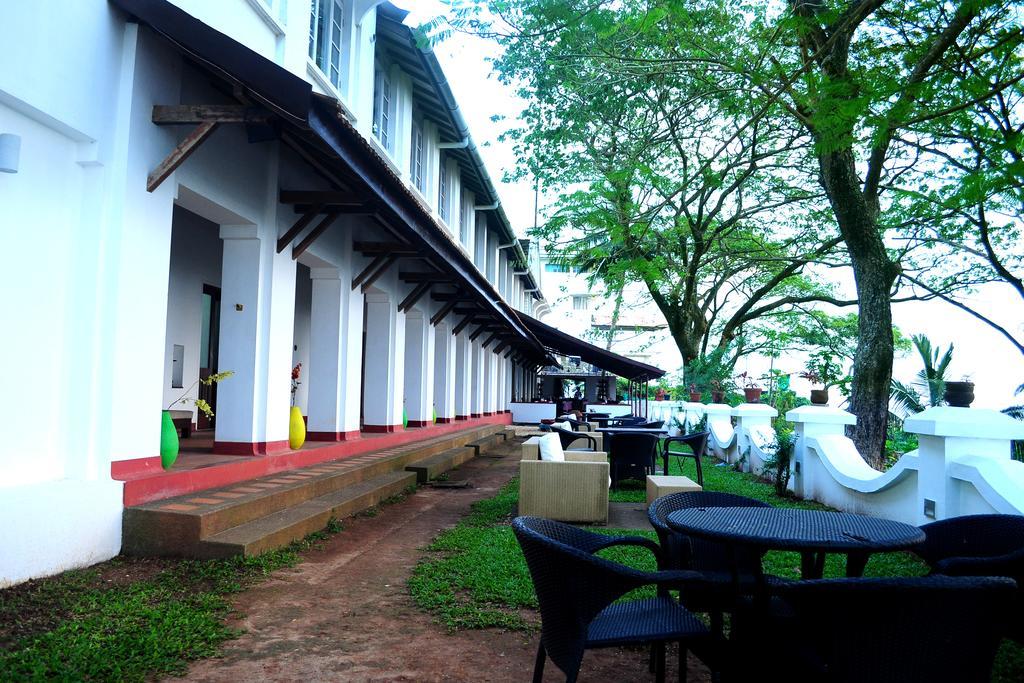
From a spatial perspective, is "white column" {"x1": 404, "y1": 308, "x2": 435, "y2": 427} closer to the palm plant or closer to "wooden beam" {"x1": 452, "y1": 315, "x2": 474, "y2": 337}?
"wooden beam" {"x1": 452, "y1": 315, "x2": 474, "y2": 337}

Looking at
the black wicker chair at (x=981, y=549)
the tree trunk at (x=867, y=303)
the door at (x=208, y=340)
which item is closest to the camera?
the black wicker chair at (x=981, y=549)

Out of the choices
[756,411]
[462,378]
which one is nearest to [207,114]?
[756,411]

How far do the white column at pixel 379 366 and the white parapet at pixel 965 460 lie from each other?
25.5 feet

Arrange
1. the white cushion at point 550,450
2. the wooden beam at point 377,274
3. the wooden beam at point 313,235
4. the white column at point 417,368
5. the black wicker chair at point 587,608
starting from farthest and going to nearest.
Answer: the white column at point 417,368, the wooden beam at point 377,274, the wooden beam at point 313,235, the white cushion at point 550,450, the black wicker chair at point 587,608

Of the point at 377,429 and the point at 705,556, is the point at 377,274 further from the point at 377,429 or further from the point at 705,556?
the point at 705,556

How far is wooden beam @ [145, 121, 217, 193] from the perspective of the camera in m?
5.07

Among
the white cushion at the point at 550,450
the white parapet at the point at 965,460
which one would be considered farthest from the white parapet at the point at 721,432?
the white parapet at the point at 965,460

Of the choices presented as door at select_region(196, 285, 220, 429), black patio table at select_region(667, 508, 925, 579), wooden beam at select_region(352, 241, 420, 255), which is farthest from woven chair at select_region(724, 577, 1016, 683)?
door at select_region(196, 285, 220, 429)

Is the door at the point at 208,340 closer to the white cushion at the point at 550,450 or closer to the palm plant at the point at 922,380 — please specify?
the white cushion at the point at 550,450

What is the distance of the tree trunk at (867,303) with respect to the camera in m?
8.02

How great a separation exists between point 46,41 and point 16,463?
2.55 metres

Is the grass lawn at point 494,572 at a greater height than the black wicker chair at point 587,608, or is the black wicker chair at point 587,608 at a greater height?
the black wicker chair at point 587,608

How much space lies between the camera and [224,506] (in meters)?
5.05

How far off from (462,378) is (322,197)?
10.3m
